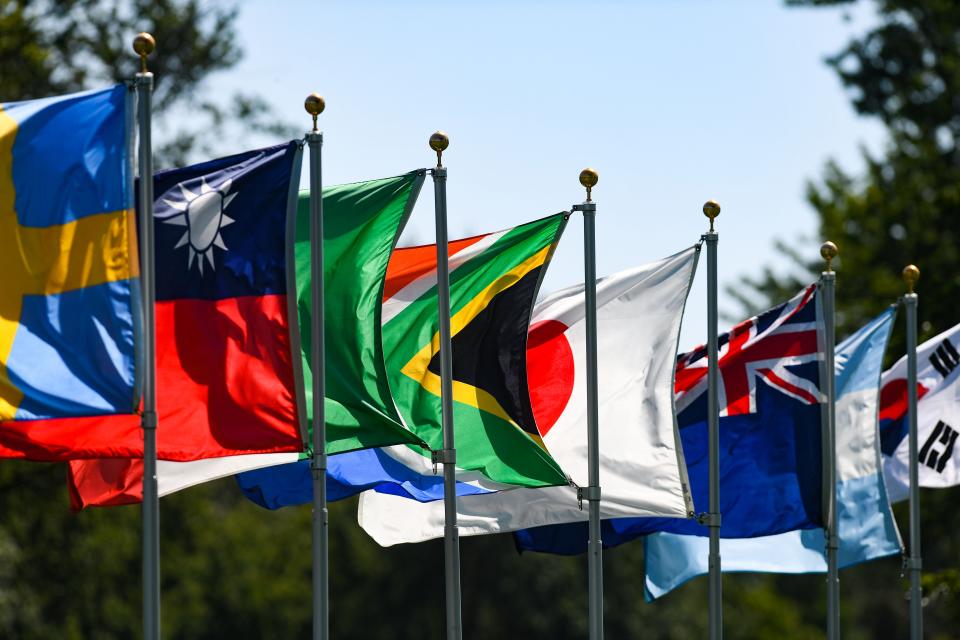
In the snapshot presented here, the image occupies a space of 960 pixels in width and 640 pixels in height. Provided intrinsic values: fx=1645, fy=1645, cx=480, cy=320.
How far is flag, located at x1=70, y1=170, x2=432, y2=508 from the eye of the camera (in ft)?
38.7

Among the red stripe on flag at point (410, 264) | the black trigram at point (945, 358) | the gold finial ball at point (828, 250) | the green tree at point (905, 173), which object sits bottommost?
the black trigram at point (945, 358)

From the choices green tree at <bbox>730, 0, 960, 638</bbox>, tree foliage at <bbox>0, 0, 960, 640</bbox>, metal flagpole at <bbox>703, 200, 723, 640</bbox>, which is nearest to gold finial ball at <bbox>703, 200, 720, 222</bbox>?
metal flagpole at <bbox>703, 200, 723, 640</bbox>

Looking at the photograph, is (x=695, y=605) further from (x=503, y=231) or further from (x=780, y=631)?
(x=503, y=231)

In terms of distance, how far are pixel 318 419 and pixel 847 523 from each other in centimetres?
615

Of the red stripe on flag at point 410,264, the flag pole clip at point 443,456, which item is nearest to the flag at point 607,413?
the flag pole clip at point 443,456

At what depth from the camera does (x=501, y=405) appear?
42.3ft

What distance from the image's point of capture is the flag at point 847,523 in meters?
15.1

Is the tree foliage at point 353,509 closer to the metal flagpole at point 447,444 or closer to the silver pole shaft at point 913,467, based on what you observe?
the silver pole shaft at point 913,467

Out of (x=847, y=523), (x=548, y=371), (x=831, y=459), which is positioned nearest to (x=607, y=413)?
(x=548, y=371)

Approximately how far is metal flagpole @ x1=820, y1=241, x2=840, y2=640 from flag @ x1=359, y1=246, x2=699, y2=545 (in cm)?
147

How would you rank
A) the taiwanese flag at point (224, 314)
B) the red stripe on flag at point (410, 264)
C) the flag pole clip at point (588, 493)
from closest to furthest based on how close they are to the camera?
the taiwanese flag at point (224, 314)
the flag pole clip at point (588, 493)
the red stripe on flag at point (410, 264)

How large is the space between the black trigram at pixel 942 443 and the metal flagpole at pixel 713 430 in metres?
3.07

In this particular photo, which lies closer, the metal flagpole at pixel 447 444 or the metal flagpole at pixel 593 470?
the metal flagpole at pixel 447 444

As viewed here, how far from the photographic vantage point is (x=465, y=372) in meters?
13.1
